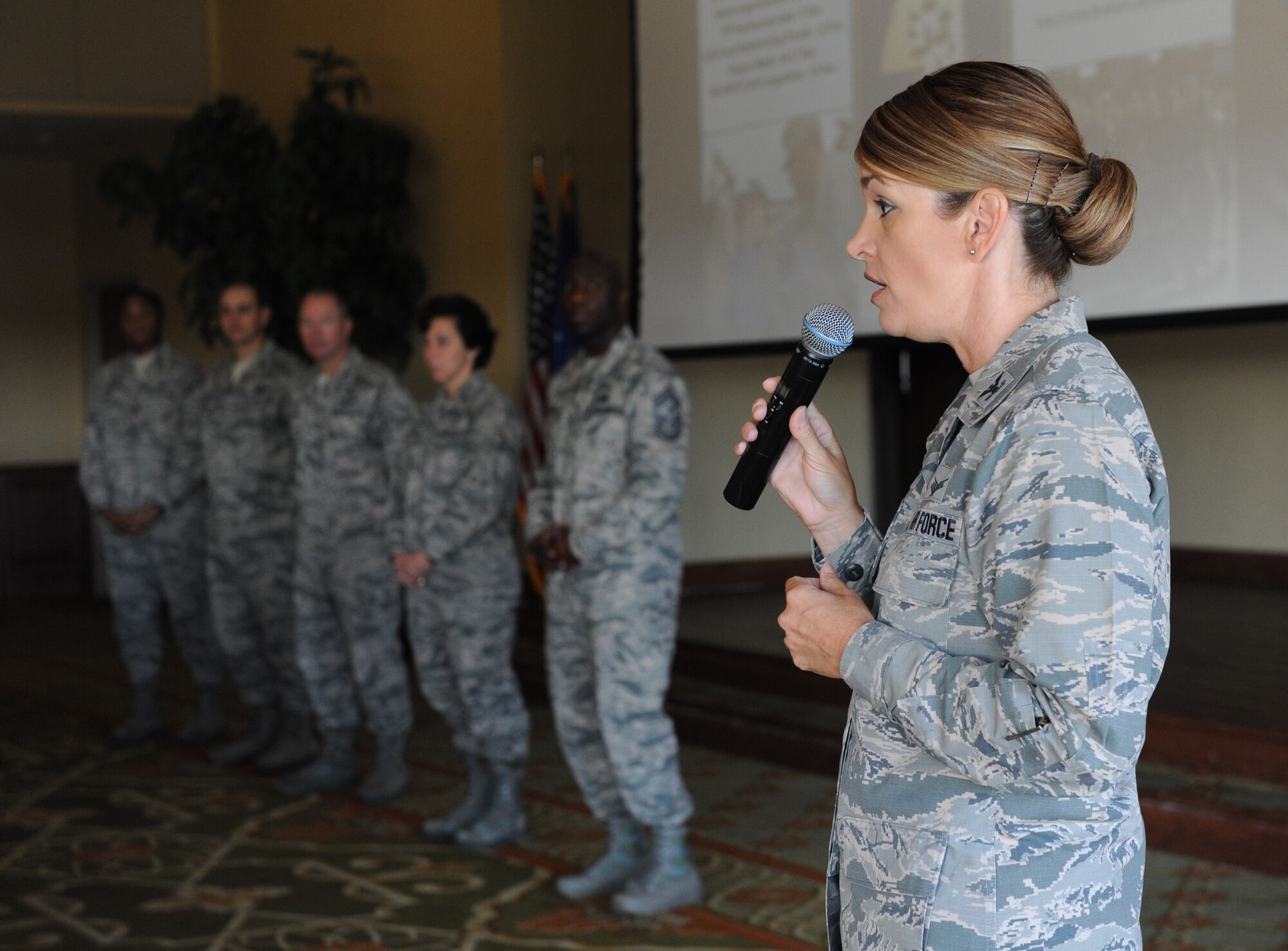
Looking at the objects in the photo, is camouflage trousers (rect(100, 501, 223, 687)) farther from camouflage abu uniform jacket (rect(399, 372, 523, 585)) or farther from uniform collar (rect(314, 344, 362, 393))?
camouflage abu uniform jacket (rect(399, 372, 523, 585))

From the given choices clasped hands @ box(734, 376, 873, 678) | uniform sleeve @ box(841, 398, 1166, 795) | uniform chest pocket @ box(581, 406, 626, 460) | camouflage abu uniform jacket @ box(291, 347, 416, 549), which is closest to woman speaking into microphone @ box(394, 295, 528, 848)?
camouflage abu uniform jacket @ box(291, 347, 416, 549)

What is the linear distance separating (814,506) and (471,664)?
2400 millimetres

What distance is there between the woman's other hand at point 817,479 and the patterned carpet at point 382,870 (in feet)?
5.92

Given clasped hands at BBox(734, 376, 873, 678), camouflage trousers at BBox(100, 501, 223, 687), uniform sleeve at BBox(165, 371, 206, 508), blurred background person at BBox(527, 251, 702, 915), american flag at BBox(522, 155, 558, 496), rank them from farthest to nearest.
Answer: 1. american flag at BBox(522, 155, 558, 496)
2. camouflage trousers at BBox(100, 501, 223, 687)
3. uniform sleeve at BBox(165, 371, 206, 508)
4. blurred background person at BBox(527, 251, 702, 915)
5. clasped hands at BBox(734, 376, 873, 678)

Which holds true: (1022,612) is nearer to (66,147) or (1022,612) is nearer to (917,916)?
(917,916)

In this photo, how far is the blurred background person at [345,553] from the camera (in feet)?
13.4

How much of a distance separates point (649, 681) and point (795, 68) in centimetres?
270

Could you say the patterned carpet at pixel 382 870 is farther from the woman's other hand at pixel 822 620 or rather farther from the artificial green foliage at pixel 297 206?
the artificial green foliage at pixel 297 206

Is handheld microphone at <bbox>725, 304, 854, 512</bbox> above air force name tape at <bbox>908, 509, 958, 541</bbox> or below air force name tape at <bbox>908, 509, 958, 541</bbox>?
above

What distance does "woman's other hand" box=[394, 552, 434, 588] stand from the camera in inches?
142

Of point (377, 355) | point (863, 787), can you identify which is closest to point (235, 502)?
point (377, 355)

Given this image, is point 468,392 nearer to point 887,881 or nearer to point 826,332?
point 826,332

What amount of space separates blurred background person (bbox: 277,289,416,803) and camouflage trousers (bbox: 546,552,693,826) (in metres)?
0.98

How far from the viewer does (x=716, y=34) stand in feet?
16.8
